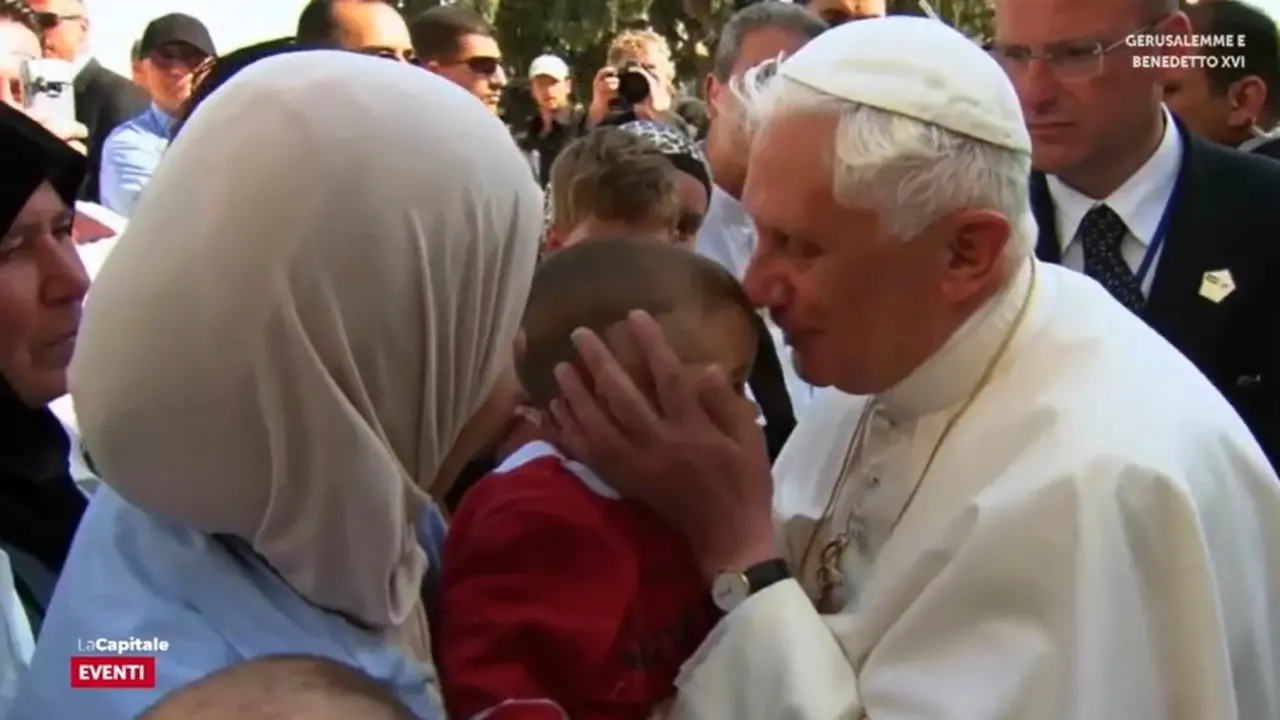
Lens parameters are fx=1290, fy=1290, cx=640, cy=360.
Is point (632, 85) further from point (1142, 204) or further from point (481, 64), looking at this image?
point (1142, 204)

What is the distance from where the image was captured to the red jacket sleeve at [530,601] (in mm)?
1536

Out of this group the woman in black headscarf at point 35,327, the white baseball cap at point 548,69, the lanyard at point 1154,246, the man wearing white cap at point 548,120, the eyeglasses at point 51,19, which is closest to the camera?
the woman in black headscarf at point 35,327

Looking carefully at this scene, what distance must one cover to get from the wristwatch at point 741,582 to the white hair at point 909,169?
48 centimetres

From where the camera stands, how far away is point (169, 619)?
1335mm

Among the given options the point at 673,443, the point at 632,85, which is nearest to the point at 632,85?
the point at 632,85

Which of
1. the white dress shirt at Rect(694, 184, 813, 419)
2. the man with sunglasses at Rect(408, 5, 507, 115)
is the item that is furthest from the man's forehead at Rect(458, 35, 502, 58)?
the white dress shirt at Rect(694, 184, 813, 419)

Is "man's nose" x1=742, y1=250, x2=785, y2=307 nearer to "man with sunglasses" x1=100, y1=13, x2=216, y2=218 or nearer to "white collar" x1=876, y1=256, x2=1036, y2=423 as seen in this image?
"white collar" x1=876, y1=256, x2=1036, y2=423

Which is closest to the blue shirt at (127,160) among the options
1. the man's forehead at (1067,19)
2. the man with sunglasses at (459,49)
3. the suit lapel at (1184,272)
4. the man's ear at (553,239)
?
the man with sunglasses at (459,49)

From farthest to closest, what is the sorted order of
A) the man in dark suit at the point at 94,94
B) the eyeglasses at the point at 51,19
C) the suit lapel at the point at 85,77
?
the suit lapel at the point at 85,77, the man in dark suit at the point at 94,94, the eyeglasses at the point at 51,19

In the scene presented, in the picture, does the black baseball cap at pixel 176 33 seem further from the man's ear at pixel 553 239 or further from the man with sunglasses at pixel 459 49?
the man's ear at pixel 553 239

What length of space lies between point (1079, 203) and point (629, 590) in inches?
72.5

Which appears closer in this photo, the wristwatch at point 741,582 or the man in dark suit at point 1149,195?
the wristwatch at point 741,582

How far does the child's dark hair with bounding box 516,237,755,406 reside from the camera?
175cm

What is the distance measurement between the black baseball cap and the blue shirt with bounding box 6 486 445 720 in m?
4.70
